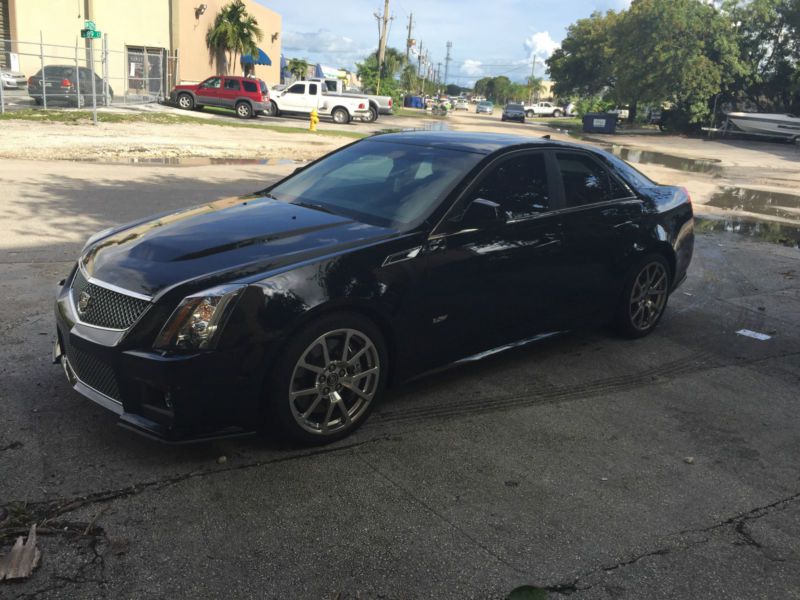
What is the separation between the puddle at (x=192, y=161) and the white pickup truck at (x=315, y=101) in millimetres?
18662

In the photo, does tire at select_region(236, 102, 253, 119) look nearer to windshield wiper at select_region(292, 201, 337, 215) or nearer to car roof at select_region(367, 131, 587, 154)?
car roof at select_region(367, 131, 587, 154)

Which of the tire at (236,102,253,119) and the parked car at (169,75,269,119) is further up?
the parked car at (169,75,269,119)

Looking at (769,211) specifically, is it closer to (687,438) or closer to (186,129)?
(687,438)

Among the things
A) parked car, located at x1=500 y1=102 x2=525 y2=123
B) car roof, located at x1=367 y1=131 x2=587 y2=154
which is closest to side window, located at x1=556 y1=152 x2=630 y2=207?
car roof, located at x1=367 y1=131 x2=587 y2=154

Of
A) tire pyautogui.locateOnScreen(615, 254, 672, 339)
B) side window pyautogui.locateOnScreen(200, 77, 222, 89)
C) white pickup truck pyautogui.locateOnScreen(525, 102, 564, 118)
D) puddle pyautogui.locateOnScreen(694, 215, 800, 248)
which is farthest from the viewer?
white pickup truck pyautogui.locateOnScreen(525, 102, 564, 118)

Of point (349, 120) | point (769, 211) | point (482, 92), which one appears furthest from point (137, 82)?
point (482, 92)

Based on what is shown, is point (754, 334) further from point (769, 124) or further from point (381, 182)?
point (769, 124)

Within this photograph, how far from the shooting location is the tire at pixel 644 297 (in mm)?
5637

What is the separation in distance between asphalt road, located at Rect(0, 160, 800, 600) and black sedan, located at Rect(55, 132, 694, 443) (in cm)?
30

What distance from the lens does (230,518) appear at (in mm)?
3092

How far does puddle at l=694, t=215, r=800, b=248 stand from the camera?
11344 millimetres

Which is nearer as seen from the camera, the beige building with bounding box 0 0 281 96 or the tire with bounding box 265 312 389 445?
the tire with bounding box 265 312 389 445

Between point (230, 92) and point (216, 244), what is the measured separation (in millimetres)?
30853

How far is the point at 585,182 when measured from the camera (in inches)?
208
